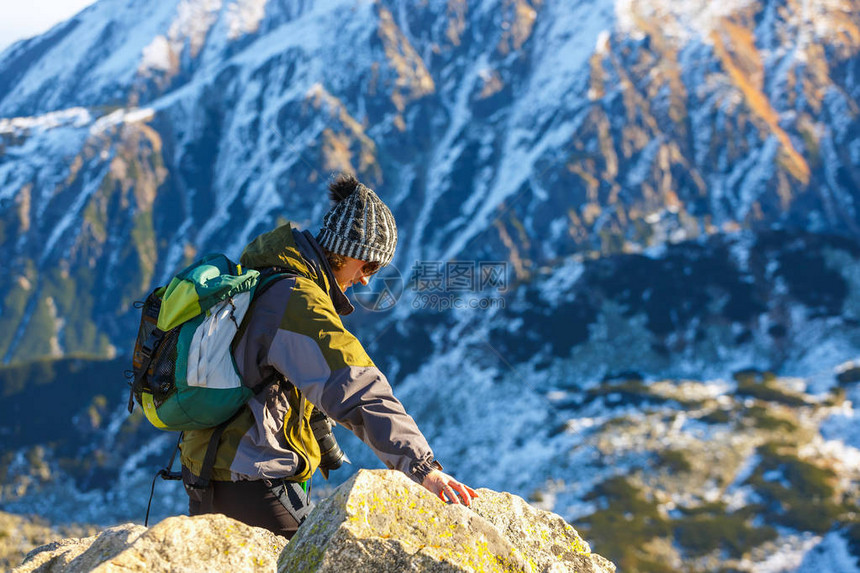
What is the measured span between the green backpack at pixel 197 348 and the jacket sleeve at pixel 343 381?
0.34 m

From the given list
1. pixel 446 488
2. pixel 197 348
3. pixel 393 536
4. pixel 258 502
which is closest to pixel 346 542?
pixel 393 536

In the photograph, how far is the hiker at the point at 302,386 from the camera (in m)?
5.52

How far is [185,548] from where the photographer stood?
5844 millimetres

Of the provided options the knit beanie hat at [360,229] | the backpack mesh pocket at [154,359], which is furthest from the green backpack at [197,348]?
the knit beanie hat at [360,229]

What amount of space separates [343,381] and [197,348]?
1075mm

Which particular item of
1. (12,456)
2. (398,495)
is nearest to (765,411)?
(398,495)

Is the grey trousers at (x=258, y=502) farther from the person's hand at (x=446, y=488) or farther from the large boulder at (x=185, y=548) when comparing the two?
the person's hand at (x=446, y=488)

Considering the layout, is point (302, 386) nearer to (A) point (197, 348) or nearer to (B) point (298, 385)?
(B) point (298, 385)

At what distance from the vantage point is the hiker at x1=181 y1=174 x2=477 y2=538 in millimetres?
5523

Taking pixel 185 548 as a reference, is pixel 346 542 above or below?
below

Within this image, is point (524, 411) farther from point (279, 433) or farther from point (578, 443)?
point (279, 433)

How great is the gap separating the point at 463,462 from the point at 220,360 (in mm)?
110043

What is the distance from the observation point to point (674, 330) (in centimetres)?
14475
